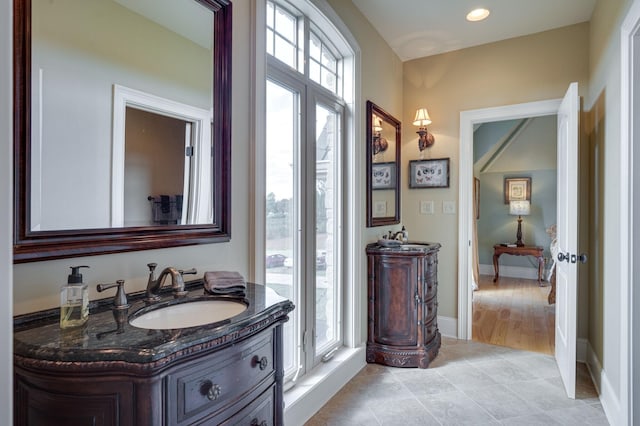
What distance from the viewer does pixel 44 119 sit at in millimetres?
973

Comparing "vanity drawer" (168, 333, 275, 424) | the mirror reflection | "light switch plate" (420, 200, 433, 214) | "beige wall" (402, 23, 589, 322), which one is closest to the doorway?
"beige wall" (402, 23, 589, 322)

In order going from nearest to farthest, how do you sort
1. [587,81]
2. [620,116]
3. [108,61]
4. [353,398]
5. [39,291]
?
[39,291]
[108,61]
[620,116]
[353,398]
[587,81]

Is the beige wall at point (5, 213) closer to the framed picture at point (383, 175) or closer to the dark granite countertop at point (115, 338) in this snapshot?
the dark granite countertop at point (115, 338)

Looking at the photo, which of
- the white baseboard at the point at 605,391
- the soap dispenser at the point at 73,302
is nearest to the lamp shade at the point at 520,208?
the white baseboard at the point at 605,391

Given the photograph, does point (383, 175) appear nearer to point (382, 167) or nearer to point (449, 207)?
point (382, 167)

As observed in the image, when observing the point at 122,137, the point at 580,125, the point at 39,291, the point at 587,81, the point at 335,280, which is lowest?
the point at 335,280

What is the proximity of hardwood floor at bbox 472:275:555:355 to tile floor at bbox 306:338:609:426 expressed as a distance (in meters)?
0.35

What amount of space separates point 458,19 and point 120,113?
9.16 feet

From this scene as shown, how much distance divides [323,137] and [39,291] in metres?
1.91

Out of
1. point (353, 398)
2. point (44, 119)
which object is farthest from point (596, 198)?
point (44, 119)

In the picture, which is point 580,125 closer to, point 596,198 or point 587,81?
point 587,81

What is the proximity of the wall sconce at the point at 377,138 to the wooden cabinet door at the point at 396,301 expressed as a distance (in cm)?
98

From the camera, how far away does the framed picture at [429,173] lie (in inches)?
136

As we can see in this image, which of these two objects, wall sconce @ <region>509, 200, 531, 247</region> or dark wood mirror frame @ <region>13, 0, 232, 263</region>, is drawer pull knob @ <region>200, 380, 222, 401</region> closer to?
dark wood mirror frame @ <region>13, 0, 232, 263</region>
